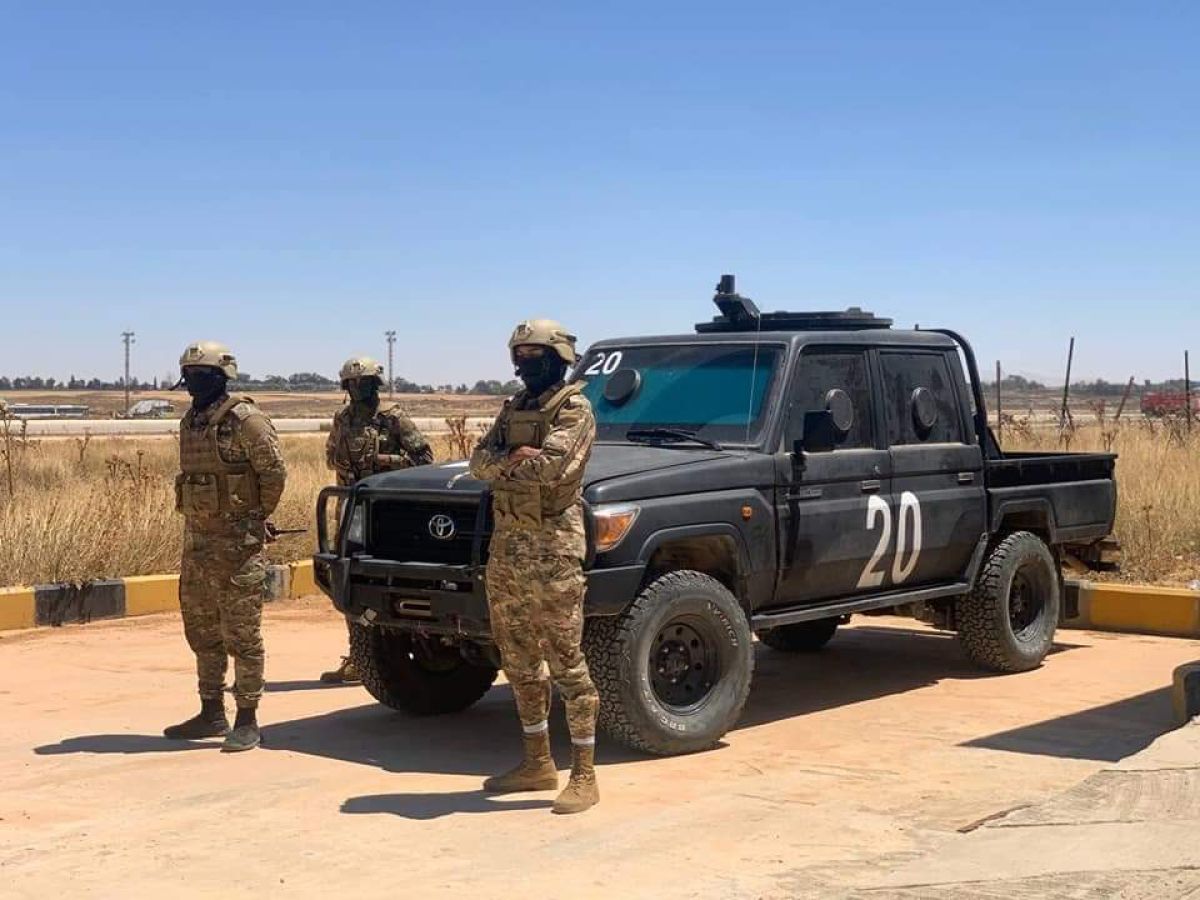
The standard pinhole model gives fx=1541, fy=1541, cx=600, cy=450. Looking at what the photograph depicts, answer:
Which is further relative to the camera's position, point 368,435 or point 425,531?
point 368,435

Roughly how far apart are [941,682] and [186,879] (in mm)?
5209

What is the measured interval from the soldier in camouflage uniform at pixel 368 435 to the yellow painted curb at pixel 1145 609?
5.08m

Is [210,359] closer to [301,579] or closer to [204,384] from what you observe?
[204,384]

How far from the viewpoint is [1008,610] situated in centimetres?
921

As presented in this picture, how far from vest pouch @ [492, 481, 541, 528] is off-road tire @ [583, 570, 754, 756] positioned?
865 millimetres

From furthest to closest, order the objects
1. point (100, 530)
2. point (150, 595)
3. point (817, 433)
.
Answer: point (100, 530)
point (150, 595)
point (817, 433)

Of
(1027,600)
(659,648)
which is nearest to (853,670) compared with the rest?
(1027,600)

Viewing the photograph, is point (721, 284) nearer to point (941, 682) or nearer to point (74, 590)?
point (941, 682)

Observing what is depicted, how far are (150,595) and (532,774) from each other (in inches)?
244

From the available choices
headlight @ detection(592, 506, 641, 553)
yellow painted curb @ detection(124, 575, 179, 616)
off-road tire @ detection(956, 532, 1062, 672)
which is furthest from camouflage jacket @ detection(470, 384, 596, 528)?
yellow painted curb @ detection(124, 575, 179, 616)

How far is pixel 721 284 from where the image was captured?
897 centimetres

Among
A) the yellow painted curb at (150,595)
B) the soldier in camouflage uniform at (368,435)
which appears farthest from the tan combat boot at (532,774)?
the yellow painted curb at (150,595)

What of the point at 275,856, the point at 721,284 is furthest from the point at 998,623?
the point at 275,856

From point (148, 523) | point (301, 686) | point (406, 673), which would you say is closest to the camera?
point (406, 673)
